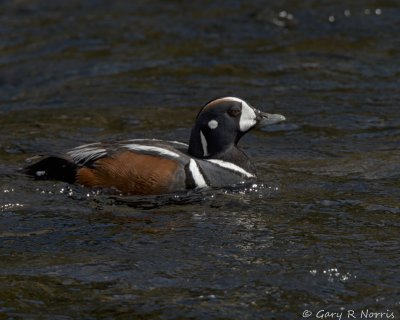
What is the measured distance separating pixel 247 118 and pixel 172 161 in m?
0.92

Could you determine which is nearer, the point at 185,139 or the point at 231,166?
the point at 231,166

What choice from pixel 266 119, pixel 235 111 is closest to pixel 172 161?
pixel 235 111

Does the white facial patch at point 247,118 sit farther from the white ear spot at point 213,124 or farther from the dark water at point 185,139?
the dark water at point 185,139

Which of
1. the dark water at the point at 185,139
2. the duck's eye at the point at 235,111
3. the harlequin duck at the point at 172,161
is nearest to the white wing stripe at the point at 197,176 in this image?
the harlequin duck at the point at 172,161

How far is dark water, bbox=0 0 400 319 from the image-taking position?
22.6ft

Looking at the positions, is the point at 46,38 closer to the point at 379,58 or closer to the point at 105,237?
the point at 379,58

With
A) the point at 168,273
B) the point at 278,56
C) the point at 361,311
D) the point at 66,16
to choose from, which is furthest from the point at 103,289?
the point at 66,16

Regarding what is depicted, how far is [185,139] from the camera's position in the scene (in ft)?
36.1

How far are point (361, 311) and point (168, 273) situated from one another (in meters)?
1.44

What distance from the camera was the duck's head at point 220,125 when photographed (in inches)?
361

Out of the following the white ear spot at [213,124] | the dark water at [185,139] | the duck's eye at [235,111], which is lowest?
the dark water at [185,139]

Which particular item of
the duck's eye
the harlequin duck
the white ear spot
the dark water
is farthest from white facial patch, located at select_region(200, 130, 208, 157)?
the dark water

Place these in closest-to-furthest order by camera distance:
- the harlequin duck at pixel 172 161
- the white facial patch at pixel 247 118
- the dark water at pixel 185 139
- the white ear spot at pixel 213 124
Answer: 1. the dark water at pixel 185 139
2. the harlequin duck at pixel 172 161
3. the white ear spot at pixel 213 124
4. the white facial patch at pixel 247 118

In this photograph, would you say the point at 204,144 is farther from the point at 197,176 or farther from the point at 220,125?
the point at 197,176
